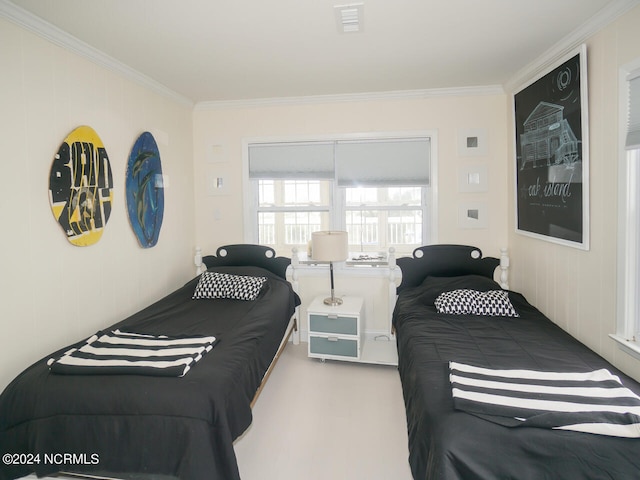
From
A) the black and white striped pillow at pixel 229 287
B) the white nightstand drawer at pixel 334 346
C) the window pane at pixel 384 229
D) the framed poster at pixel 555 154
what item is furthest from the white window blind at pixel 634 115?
the black and white striped pillow at pixel 229 287

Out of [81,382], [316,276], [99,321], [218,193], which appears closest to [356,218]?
[316,276]

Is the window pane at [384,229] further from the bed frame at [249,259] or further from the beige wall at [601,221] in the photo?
the beige wall at [601,221]

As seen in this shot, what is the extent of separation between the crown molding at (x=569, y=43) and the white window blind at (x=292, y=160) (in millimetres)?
1743

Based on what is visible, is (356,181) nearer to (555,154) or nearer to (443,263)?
(443,263)

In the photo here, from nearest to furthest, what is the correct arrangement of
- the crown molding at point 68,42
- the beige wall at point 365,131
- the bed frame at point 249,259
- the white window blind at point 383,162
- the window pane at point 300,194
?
the crown molding at point 68,42, the beige wall at point 365,131, the white window blind at point 383,162, the bed frame at point 249,259, the window pane at point 300,194

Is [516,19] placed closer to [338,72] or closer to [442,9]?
[442,9]

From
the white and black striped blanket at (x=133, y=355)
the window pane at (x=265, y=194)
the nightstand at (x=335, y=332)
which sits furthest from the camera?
the window pane at (x=265, y=194)

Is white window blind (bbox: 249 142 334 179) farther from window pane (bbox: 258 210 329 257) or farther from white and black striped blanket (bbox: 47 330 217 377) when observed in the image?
white and black striped blanket (bbox: 47 330 217 377)

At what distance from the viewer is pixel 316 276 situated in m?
3.81

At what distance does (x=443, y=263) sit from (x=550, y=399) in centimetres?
199

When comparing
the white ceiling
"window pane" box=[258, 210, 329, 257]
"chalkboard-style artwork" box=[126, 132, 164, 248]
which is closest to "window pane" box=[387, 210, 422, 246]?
"window pane" box=[258, 210, 329, 257]

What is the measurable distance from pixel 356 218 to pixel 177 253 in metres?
1.90

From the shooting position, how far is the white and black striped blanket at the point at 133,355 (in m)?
1.76

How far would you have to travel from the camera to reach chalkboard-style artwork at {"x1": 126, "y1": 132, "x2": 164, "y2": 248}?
2914 mm
